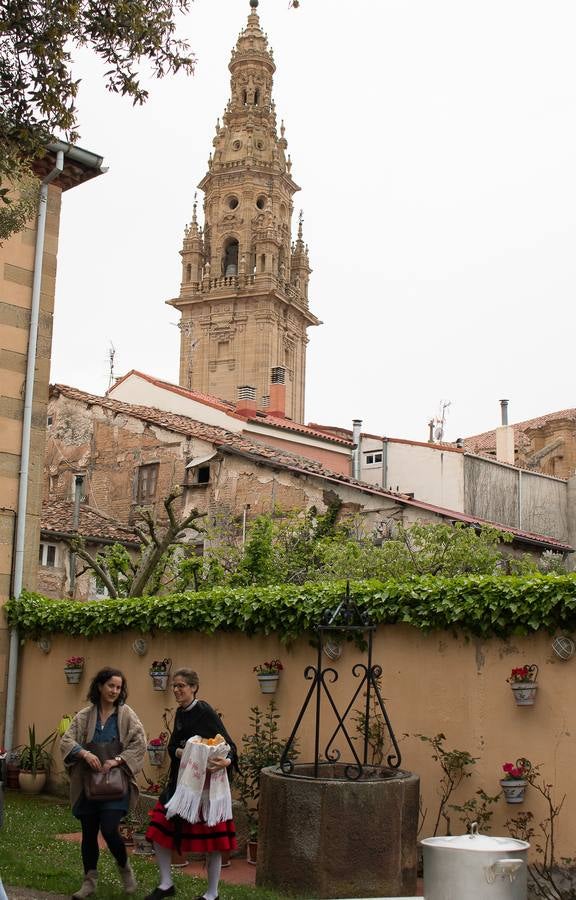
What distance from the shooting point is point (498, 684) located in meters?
9.24

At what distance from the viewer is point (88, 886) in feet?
25.1

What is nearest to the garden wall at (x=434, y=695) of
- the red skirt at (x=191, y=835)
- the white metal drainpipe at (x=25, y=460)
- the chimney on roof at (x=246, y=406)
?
the red skirt at (x=191, y=835)

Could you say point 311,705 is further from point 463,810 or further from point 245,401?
point 245,401

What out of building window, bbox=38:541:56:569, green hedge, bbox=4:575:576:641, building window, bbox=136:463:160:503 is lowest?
green hedge, bbox=4:575:576:641

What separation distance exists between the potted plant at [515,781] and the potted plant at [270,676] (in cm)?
271

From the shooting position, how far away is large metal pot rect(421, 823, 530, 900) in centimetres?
633

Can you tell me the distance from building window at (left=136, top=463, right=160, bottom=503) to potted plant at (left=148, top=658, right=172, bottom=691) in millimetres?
15650

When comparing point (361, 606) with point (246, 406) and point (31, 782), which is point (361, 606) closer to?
point (31, 782)

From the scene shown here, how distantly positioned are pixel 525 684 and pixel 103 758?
11.2 ft

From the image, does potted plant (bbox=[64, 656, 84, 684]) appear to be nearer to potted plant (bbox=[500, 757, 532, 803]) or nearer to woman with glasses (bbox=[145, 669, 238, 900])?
woman with glasses (bbox=[145, 669, 238, 900])

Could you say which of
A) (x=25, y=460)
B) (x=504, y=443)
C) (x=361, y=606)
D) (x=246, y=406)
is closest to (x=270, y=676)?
(x=361, y=606)

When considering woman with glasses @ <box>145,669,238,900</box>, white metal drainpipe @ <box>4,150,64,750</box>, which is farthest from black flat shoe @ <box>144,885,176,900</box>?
white metal drainpipe @ <box>4,150,64,750</box>

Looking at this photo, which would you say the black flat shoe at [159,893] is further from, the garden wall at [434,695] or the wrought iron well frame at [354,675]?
the garden wall at [434,695]

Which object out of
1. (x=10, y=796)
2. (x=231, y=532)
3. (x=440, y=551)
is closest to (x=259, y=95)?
(x=231, y=532)
